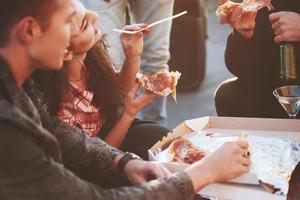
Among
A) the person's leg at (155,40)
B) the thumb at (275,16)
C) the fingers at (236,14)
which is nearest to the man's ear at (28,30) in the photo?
the fingers at (236,14)

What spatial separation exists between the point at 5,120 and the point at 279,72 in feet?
4.57

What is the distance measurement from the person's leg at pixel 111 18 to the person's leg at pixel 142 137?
915mm

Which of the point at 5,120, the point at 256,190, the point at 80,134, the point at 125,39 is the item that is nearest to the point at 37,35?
the point at 5,120

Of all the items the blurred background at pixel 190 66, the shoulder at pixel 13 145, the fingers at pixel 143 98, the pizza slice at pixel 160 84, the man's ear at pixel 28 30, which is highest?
the man's ear at pixel 28 30

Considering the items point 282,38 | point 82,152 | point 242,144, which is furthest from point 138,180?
point 282,38

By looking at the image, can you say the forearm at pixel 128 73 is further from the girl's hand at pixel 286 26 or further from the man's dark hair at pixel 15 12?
the man's dark hair at pixel 15 12

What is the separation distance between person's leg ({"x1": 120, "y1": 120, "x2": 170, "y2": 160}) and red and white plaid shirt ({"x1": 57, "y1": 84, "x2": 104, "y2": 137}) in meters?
0.11

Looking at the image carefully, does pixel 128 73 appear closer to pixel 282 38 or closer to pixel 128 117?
pixel 128 117

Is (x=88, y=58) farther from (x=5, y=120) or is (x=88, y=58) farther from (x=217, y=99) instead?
(x=5, y=120)

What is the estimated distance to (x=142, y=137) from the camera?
1771mm

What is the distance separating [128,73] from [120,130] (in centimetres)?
27

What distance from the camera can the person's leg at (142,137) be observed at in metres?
1.74

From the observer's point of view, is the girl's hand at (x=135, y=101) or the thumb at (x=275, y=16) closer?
the girl's hand at (x=135, y=101)

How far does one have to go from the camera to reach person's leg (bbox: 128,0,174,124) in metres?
2.93
